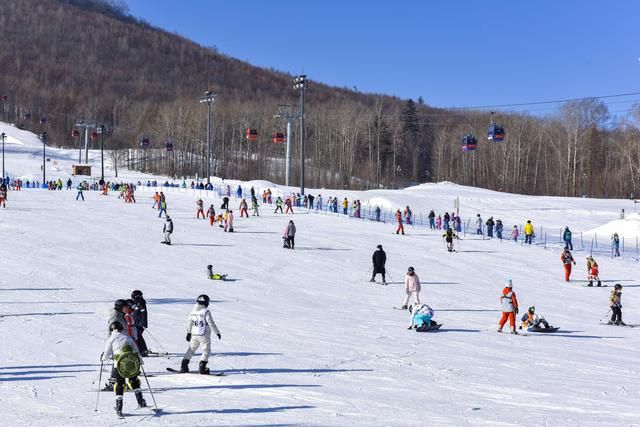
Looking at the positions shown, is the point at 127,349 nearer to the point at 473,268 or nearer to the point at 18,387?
the point at 18,387

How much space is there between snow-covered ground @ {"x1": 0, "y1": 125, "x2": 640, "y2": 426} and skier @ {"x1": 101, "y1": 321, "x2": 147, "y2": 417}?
0.77 ft

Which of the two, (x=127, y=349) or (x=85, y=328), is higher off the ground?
(x=127, y=349)

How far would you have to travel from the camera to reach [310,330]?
547 inches

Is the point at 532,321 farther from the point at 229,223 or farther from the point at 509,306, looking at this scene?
the point at 229,223

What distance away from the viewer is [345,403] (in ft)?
28.3

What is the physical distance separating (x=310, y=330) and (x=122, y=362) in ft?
21.5

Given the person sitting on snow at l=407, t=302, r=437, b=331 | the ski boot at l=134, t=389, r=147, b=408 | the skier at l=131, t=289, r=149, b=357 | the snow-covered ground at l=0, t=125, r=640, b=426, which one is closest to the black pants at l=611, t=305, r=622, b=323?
the snow-covered ground at l=0, t=125, r=640, b=426

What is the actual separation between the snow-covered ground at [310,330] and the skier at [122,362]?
0.23 m

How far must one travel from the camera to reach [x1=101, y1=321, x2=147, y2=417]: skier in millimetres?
7688

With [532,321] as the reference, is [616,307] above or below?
above

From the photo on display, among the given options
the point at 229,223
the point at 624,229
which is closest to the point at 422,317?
the point at 229,223

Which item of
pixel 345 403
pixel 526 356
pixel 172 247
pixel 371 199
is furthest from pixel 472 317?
pixel 371 199

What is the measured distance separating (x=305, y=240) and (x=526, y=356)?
1785 centimetres

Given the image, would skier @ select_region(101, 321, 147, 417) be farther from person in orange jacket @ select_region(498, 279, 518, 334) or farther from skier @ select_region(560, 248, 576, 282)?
skier @ select_region(560, 248, 576, 282)
